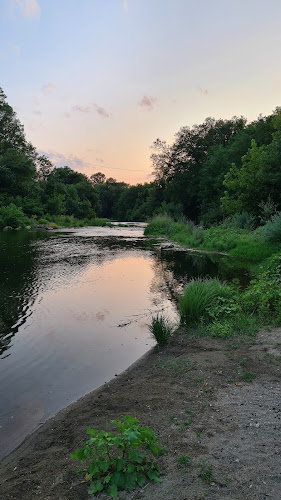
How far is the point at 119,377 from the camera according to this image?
5164mm

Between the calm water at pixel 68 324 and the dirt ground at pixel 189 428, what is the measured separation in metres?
0.46

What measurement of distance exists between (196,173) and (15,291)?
148 feet

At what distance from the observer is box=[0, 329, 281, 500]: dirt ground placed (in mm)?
2535

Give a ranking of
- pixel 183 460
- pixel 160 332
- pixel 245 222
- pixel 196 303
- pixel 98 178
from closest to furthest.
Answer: pixel 183 460, pixel 160 332, pixel 196 303, pixel 245 222, pixel 98 178

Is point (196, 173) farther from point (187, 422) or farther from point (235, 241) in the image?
point (187, 422)

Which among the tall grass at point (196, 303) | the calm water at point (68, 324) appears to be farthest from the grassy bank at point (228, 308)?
the calm water at point (68, 324)

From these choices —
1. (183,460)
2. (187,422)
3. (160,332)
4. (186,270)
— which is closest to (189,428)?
(187,422)

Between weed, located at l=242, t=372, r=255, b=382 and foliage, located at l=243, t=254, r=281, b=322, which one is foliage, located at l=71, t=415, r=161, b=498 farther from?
foliage, located at l=243, t=254, r=281, b=322

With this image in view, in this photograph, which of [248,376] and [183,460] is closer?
[183,460]

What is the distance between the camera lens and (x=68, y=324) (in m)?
7.64

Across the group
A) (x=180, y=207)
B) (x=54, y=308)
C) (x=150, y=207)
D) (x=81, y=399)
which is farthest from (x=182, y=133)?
(x=81, y=399)

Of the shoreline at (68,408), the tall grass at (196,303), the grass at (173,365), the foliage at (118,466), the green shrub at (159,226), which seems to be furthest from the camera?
the green shrub at (159,226)

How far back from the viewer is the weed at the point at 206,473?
2539 millimetres

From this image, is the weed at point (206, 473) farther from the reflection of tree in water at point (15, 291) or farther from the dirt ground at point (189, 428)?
the reflection of tree in water at point (15, 291)
